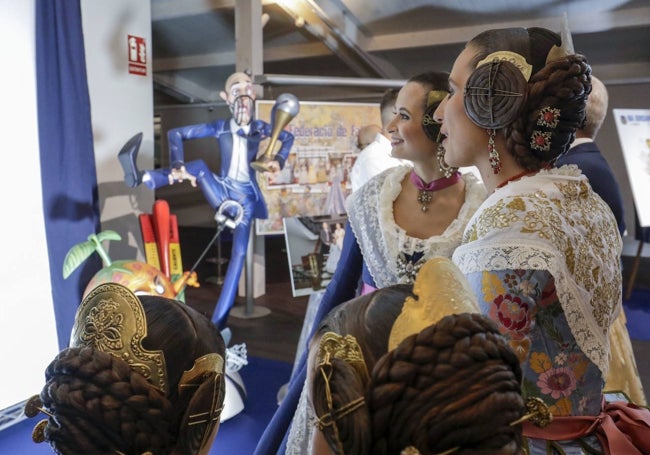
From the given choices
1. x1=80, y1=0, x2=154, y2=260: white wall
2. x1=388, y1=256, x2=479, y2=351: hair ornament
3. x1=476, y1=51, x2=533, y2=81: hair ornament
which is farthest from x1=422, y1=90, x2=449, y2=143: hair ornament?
x1=80, y1=0, x2=154, y2=260: white wall

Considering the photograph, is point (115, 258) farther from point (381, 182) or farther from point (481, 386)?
point (481, 386)

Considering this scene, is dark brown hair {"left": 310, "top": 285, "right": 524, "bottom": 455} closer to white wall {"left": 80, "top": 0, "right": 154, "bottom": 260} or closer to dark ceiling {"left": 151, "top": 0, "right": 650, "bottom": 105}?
white wall {"left": 80, "top": 0, "right": 154, "bottom": 260}

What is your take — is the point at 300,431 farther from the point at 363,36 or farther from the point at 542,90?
the point at 363,36

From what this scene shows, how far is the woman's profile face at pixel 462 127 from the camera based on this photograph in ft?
3.08

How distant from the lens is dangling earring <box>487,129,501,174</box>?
922 millimetres

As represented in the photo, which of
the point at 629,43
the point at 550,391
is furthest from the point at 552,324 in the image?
the point at 629,43

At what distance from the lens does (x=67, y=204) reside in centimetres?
233

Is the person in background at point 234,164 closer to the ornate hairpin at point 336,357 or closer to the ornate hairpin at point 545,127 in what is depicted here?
the ornate hairpin at point 545,127

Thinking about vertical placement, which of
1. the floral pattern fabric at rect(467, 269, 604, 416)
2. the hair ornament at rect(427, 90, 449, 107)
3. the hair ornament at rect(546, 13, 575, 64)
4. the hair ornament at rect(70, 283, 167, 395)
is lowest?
the floral pattern fabric at rect(467, 269, 604, 416)

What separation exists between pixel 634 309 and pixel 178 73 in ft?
17.7

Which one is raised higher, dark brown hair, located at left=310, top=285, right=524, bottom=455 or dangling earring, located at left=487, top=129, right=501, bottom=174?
dangling earring, located at left=487, top=129, right=501, bottom=174

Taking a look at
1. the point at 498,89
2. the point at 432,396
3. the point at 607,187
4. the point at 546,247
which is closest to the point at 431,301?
the point at 432,396

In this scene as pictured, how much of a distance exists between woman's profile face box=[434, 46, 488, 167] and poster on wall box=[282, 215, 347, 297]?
1.99 meters

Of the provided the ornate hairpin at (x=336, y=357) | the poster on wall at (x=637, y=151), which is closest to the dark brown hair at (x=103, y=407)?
the ornate hairpin at (x=336, y=357)
